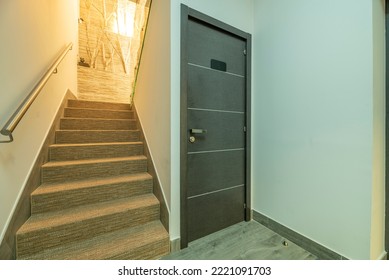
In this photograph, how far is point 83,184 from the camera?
158cm

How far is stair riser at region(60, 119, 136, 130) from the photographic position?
224 centimetres

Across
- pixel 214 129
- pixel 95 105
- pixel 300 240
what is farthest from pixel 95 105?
pixel 300 240

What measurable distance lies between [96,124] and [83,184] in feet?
3.47

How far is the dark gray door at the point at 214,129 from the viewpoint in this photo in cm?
161

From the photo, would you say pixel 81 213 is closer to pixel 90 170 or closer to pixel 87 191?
pixel 87 191

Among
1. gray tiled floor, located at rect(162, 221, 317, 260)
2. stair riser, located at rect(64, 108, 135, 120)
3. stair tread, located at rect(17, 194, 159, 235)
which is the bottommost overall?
gray tiled floor, located at rect(162, 221, 317, 260)

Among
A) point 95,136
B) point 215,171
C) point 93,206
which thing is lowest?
point 93,206

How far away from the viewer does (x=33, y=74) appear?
147 cm

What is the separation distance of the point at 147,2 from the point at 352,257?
3020mm

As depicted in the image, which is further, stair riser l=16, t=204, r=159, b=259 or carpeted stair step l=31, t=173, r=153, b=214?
carpeted stair step l=31, t=173, r=153, b=214

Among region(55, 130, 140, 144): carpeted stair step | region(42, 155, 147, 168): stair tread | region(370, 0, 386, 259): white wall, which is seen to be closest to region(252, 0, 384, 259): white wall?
region(370, 0, 386, 259): white wall

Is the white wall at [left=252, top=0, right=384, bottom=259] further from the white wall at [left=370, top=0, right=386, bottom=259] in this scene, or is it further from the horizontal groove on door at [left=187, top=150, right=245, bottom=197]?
the horizontal groove on door at [left=187, top=150, right=245, bottom=197]

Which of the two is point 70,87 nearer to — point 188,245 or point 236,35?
point 236,35

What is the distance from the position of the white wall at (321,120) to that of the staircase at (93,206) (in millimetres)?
1260
